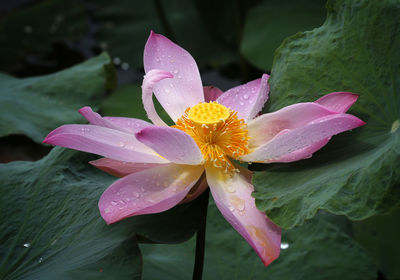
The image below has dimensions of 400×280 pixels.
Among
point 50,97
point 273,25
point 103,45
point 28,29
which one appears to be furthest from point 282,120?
point 28,29

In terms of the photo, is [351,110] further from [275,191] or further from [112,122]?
[112,122]

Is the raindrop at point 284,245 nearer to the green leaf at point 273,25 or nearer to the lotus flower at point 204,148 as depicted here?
the lotus flower at point 204,148

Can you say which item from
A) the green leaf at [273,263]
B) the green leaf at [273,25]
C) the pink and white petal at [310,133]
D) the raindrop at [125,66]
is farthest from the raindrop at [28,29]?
the pink and white petal at [310,133]

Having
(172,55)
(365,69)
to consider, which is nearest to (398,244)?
(365,69)

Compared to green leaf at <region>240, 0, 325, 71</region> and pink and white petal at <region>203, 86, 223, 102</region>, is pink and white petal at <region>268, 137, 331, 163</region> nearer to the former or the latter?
pink and white petal at <region>203, 86, 223, 102</region>

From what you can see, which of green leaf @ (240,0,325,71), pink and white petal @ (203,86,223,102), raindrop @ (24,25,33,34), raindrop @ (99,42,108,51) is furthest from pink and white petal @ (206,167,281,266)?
raindrop @ (24,25,33,34)

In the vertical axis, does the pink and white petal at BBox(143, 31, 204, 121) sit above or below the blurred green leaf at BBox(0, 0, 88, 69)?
above
